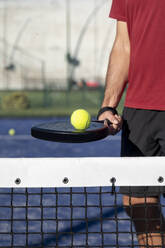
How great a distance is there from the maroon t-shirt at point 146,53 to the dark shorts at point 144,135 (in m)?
0.04

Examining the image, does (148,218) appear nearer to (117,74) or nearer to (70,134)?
(70,134)

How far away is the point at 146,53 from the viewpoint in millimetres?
2303

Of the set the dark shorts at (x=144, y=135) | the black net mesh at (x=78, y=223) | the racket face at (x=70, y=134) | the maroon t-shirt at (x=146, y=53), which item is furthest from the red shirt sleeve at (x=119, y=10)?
the black net mesh at (x=78, y=223)

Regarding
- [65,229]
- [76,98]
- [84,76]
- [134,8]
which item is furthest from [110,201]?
[84,76]

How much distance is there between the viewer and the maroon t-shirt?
2.26m

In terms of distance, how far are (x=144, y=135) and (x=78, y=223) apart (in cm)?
162

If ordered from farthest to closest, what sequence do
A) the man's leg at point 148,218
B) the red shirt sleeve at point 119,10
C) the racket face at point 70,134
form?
the red shirt sleeve at point 119,10 → the man's leg at point 148,218 → the racket face at point 70,134

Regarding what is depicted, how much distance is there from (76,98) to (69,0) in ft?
17.7

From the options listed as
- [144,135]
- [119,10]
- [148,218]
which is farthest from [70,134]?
[119,10]

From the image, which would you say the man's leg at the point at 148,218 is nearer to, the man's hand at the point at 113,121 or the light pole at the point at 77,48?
the man's hand at the point at 113,121

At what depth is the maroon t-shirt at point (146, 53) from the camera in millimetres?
2258

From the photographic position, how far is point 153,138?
2295 millimetres

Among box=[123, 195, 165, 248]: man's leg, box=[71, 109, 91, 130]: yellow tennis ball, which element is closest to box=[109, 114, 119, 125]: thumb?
box=[71, 109, 91, 130]: yellow tennis ball

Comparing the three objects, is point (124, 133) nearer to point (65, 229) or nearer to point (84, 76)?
point (65, 229)
